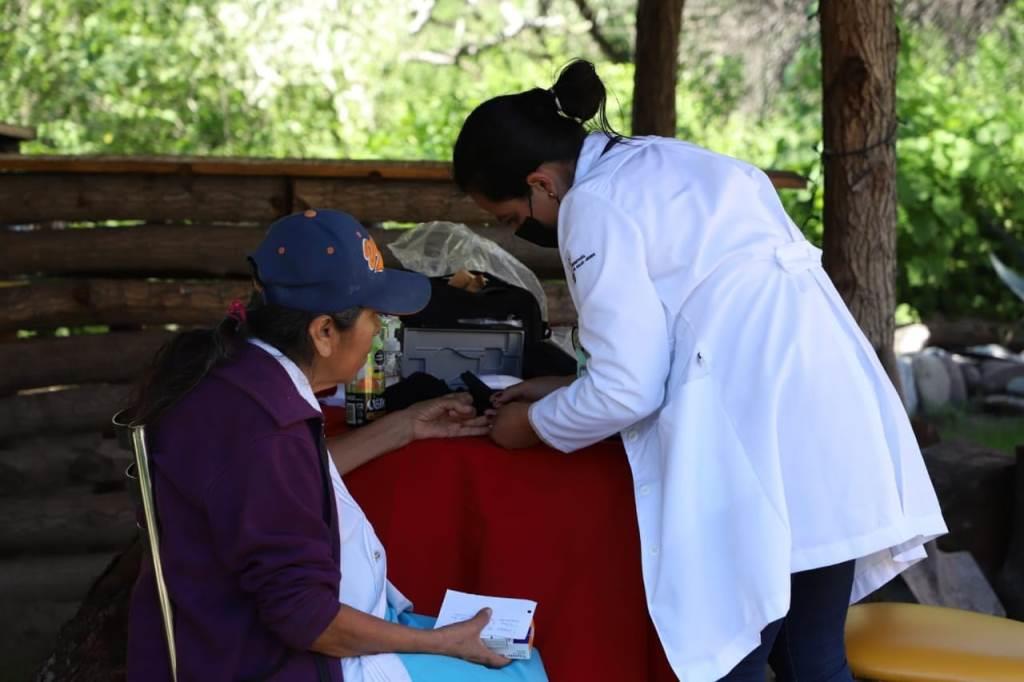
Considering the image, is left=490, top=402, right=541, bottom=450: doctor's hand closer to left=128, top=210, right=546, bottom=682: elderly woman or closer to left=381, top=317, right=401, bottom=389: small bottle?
left=128, top=210, right=546, bottom=682: elderly woman

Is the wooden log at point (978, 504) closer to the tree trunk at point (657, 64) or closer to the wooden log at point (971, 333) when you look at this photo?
the tree trunk at point (657, 64)

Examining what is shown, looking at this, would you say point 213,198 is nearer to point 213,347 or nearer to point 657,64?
point 657,64

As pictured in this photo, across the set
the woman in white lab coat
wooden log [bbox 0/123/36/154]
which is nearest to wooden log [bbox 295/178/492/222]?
wooden log [bbox 0/123/36/154]

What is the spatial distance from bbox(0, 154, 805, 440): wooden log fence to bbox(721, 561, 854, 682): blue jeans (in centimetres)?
392

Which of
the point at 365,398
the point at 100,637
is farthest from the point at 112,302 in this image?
the point at 365,398

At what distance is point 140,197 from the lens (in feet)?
21.6

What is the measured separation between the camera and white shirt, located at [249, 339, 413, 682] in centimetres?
221

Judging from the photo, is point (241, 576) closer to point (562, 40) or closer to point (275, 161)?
point (275, 161)

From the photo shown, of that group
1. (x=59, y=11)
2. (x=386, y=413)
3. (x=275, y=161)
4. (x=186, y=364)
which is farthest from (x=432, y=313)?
(x=59, y=11)

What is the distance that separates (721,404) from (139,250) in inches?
195

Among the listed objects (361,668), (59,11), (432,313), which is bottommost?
(361,668)

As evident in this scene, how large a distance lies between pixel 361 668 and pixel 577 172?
1115 mm

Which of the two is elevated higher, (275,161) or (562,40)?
(562,40)

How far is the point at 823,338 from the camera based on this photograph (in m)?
2.50
